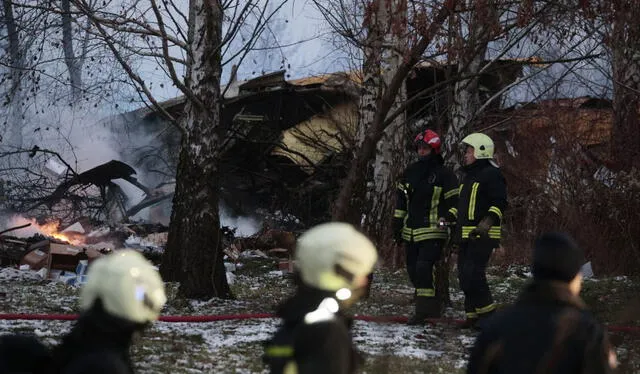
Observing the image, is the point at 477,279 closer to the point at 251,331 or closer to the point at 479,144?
the point at 479,144

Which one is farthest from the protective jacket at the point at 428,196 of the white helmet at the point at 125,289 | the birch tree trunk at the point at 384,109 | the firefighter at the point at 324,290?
the white helmet at the point at 125,289

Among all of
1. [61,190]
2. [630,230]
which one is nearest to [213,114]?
[630,230]

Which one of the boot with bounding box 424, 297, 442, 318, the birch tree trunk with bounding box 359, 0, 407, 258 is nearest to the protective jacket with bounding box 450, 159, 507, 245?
the boot with bounding box 424, 297, 442, 318

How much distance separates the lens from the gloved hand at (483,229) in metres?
8.52

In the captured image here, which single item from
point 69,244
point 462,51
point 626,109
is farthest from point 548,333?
point 626,109

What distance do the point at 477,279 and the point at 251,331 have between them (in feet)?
6.70

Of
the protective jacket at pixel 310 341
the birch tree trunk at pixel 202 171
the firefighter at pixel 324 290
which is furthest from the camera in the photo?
the birch tree trunk at pixel 202 171

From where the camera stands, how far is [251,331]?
8180 mm

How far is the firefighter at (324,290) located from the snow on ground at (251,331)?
332cm

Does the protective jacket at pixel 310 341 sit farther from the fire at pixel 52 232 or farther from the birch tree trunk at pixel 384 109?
the fire at pixel 52 232

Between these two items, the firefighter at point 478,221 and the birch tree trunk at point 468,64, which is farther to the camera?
the birch tree trunk at point 468,64

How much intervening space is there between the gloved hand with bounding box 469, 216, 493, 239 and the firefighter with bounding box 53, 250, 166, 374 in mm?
5762

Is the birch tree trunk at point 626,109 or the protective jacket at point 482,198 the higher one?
the birch tree trunk at point 626,109

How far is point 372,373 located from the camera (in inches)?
254
